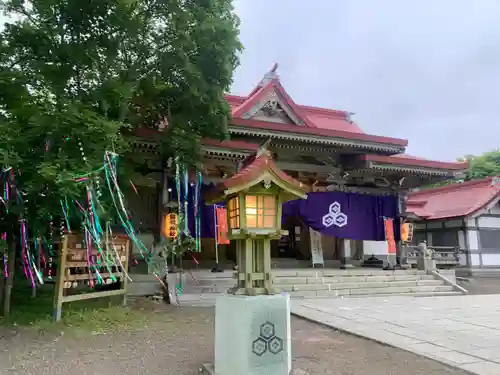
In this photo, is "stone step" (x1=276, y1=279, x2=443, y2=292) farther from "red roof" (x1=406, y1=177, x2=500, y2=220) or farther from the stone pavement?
"red roof" (x1=406, y1=177, x2=500, y2=220)

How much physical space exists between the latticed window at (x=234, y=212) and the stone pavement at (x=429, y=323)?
292 centimetres

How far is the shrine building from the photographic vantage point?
1161 cm

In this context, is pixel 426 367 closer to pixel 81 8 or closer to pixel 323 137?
pixel 81 8

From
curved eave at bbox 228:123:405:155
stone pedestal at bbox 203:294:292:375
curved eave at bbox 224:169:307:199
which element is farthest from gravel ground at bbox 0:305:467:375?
curved eave at bbox 228:123:405:155

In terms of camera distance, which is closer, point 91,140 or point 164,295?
point 91,140

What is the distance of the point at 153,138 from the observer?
31.2 ft

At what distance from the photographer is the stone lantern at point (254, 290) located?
4.27 m

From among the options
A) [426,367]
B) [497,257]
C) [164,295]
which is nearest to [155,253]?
[164,295]

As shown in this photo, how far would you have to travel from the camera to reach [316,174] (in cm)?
1385

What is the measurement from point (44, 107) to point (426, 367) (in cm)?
643

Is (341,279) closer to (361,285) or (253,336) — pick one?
(361,285)

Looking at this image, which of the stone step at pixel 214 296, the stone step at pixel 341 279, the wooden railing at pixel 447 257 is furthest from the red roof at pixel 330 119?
the stone step at pixel 214 296

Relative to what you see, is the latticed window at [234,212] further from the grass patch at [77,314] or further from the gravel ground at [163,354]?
the grass patch at [77,314]

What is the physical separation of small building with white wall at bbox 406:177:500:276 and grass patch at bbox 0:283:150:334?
1376cm
